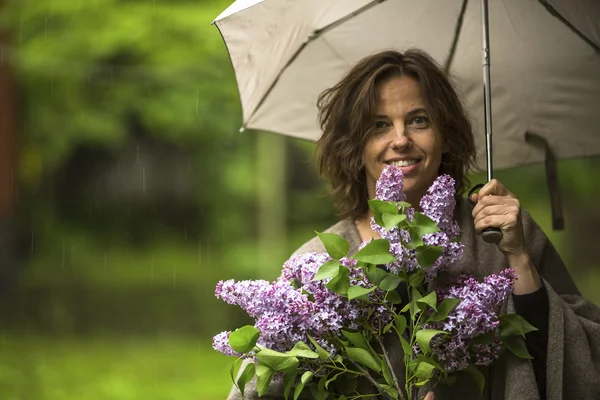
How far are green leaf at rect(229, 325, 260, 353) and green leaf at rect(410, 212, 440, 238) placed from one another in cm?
39

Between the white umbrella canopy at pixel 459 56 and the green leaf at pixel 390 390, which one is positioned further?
the white umbrella canopy at pixel 459 56

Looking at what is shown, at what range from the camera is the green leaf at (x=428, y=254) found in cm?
196

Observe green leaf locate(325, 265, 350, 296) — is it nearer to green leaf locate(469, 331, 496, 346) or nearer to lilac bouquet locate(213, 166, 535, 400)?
lilac bouquet locate(213, 166, 535, 400)

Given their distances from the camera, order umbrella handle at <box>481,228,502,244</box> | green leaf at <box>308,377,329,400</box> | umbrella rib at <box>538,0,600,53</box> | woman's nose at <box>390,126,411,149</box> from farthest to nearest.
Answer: umbrella rib at <box>538,0,600,53</box> → woman's nose at <box>390,126,411,149</box> → umbrella handle at <box>481,228,502,244</box> → green leaf at <box>308,377,329,400</box>

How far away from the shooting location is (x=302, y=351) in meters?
1.98

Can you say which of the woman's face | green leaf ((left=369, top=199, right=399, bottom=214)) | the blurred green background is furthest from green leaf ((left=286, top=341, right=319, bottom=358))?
the blurred green background

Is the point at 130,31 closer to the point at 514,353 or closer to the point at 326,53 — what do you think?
the point at 326,53

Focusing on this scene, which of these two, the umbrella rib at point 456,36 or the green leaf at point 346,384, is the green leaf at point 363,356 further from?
the umbrella rib at point 456,36

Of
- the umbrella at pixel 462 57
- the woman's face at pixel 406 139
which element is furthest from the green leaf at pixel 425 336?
the umbrella at pixel 462 57

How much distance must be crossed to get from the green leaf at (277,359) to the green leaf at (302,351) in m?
0.01

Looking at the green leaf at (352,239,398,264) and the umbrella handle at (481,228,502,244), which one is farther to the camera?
the umbrella handle at (481,228,502,244)

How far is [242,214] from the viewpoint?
31.9 feet

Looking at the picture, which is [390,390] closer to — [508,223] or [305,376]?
[305,376]

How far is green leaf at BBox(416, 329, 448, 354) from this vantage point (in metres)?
1.95
